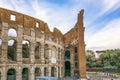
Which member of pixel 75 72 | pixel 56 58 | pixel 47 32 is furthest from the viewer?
pixel 75 72

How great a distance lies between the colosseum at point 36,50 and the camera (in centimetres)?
2944

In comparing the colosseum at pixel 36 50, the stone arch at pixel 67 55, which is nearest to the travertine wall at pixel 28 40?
the colosseum at pixel 36 50

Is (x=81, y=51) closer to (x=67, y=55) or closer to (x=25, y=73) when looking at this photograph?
(x=67, y=55)

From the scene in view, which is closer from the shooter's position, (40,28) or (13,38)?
(13,38)

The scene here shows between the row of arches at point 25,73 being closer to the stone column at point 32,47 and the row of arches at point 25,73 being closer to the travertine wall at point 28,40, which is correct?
the travertine wall at point 28,40

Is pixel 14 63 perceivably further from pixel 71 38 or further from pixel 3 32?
pixel 71 38

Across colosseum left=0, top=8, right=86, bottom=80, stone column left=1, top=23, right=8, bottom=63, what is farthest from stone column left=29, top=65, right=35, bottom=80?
stone column left=1, top=23, right=8, bottom=63

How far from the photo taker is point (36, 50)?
126ft

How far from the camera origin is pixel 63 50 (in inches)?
1841

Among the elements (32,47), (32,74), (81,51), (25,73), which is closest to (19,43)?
(32,47)

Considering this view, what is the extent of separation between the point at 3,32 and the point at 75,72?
2174 centimetres

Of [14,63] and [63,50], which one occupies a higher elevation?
[63,50]

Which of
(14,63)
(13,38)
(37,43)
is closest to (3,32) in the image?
(13,38)

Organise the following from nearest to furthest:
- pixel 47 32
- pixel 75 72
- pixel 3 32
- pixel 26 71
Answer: pixel 3 32
pixel 26 71
pixel 47 32
pixel 75 72
